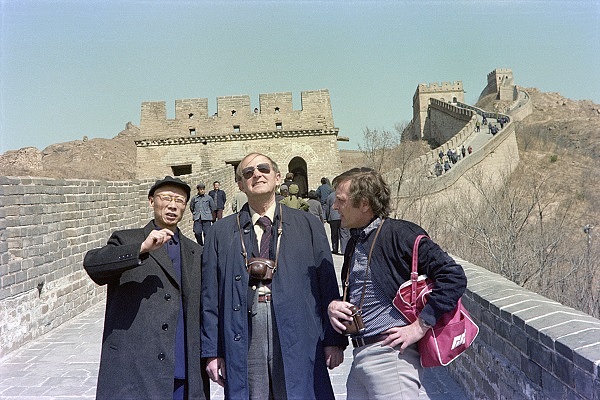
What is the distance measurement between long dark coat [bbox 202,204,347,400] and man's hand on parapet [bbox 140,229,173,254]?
324 mm

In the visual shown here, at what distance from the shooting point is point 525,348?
303cm

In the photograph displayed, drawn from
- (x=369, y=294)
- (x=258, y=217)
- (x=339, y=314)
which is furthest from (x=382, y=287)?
(x=258, y=217)

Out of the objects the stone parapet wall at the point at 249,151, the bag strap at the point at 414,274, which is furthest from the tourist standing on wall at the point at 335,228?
the stone parapet wall at the point at 249,151

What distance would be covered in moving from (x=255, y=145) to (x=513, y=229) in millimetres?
15903

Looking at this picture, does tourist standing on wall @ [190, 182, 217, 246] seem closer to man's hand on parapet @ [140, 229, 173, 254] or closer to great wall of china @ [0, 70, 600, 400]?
great wall of china @ [0, 70, 600, 400]

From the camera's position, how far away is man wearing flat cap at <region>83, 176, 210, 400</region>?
2.53 metres

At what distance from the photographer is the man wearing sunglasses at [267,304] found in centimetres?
256

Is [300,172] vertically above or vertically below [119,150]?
below

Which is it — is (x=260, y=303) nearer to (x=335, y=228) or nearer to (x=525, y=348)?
(x=525, y=348)

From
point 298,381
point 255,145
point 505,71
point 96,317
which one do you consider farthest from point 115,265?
point 505,71

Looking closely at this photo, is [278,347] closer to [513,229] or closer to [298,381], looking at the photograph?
[298,381]

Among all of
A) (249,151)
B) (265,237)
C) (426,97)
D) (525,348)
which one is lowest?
(525,348)

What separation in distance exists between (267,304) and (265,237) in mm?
364

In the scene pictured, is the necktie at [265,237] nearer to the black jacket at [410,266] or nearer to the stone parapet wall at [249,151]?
the black jacket at [410,266]
